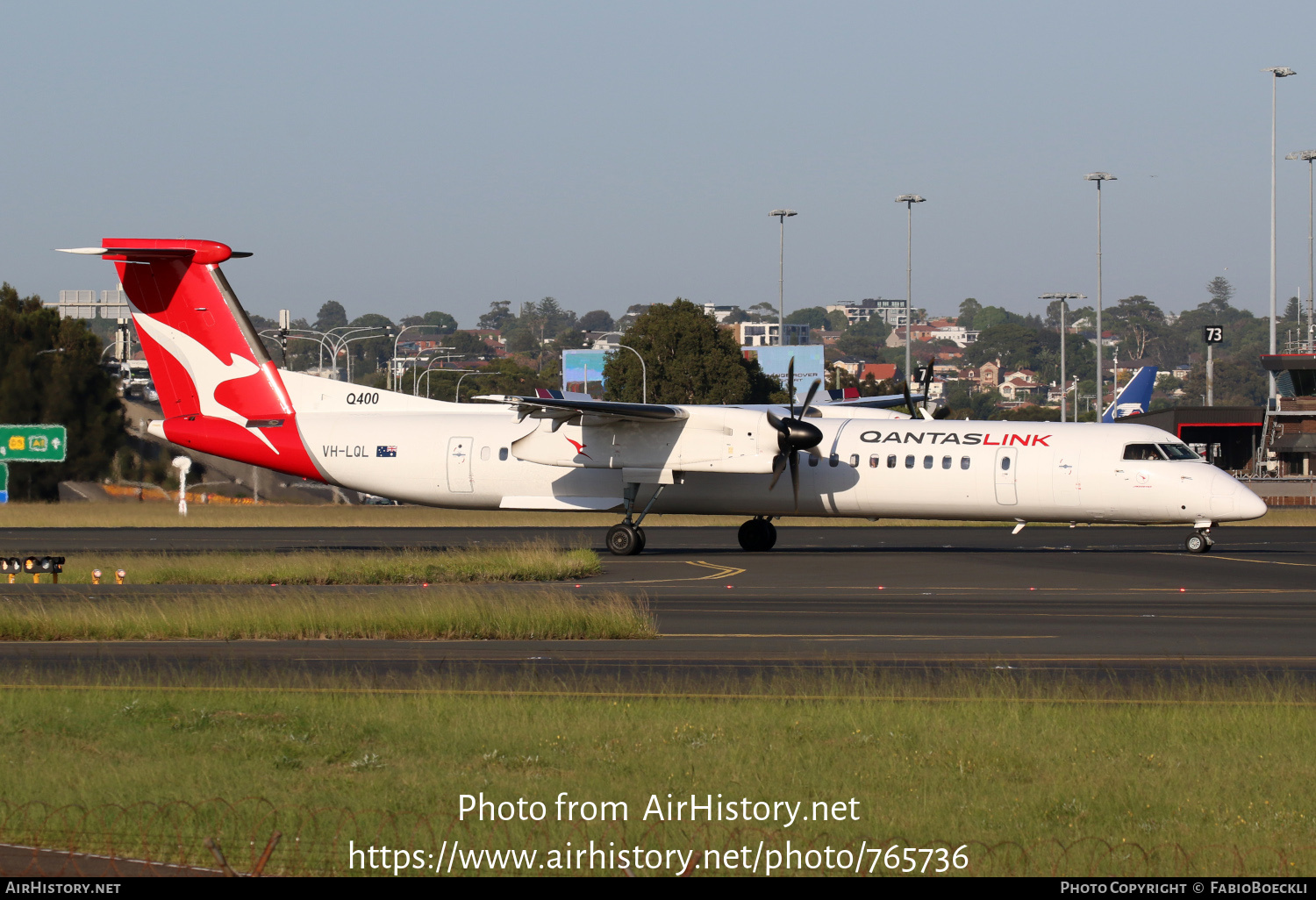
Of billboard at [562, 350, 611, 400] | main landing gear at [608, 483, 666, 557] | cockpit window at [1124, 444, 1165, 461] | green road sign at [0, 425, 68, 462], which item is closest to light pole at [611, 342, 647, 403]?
billboard at [562, 350, 611, 400]

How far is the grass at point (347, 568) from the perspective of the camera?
80.3 feet

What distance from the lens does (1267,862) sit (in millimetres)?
7199

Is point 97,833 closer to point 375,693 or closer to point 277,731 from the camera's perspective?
point 277,731

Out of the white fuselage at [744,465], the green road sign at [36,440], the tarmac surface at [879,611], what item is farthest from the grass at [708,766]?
the green road sign at [36,440]

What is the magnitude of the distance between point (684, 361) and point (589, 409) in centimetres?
6207

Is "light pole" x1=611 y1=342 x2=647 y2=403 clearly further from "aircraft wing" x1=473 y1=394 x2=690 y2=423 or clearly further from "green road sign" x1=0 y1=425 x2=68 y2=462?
"aircraft wing" x1=473 y1=394 x2=690 y2=423

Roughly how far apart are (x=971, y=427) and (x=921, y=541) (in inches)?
258

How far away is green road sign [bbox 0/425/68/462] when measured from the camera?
4012 cm

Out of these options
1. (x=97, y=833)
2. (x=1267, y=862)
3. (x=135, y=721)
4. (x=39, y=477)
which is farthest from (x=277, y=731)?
(x=39, y=477)

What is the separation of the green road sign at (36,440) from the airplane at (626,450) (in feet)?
37.0

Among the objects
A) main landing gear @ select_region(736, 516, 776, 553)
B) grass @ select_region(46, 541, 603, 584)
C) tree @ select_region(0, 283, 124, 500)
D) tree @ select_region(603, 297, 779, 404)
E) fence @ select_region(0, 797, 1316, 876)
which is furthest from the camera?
tree @ select_region(603, 297, 779, 404)

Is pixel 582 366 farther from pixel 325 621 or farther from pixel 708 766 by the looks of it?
pixel 708 766

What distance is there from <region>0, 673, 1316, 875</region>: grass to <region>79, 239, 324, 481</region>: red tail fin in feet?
61.9
